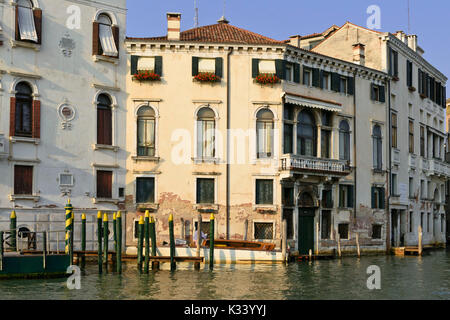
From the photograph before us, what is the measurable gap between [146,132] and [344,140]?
8.76m

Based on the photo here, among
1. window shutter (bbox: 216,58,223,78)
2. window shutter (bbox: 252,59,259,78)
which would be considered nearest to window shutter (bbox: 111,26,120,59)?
window shutter (bbox: 216,58,223,78)

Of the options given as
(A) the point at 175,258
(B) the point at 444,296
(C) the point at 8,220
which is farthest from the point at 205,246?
(B) the point at 444,296

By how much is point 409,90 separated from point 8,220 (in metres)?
20.7

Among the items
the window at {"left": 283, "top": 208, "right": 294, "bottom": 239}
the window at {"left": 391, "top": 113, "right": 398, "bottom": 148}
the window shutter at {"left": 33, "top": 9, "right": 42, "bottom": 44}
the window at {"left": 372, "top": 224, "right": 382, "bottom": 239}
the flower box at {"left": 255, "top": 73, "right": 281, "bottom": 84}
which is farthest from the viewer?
the window at {"left": 391, "top": 113, "right": 398, "bottom": 148}

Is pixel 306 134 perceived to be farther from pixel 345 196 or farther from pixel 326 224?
pixel 326 224

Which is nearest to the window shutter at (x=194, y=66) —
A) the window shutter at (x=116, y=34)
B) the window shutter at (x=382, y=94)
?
the window shutter at (x=116, y=34)

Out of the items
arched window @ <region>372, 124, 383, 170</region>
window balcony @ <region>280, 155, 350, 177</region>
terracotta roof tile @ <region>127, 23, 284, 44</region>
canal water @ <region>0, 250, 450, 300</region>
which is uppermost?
terracotta roof tile @ <region>127, 23, 284, 44</region>

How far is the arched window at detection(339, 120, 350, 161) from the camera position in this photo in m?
28.5

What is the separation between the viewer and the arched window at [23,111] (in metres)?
22.5

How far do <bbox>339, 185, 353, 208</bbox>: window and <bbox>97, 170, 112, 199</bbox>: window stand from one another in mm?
9841

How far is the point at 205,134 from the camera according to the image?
2539 centimetres

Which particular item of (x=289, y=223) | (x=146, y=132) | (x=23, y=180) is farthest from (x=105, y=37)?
(x=289, y=223)

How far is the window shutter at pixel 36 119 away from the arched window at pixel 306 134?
1001cm

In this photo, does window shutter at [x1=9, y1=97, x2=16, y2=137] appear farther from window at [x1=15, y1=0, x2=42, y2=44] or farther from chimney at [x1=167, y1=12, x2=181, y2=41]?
chimney at [x1=167, y1=12, x2=181, y2=41]
